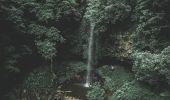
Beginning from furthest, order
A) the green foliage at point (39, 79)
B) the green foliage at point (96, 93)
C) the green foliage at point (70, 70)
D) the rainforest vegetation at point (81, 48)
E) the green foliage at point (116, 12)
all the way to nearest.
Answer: the green foliage at point (70, 70) < the green foliage at point (39, 79) < the green foliage at point (116, 12) < the green foliage at point (96, 93) < the rainforest vegetation at point (81, 48)

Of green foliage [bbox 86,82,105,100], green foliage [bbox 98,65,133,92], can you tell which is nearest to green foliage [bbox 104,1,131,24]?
green foliage [bbox 98,65,133,92]

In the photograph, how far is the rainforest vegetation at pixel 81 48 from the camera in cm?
1403

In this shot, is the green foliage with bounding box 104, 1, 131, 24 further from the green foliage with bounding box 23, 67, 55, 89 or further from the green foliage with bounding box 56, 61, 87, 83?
the green foliage with bounding box 23, 67, 55, 89

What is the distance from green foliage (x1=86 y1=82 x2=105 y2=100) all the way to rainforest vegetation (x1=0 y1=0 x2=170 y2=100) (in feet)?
0.14

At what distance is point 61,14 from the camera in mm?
16906

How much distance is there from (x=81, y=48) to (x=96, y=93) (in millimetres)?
3079

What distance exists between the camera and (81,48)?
17.0 m

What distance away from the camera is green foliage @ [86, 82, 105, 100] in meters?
14.5

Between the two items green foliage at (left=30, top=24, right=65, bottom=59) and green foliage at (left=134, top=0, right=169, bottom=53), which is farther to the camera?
green foliage at (left=30, top=24, right=65, bottom=59)

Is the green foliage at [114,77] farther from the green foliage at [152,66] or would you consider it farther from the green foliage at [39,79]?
the green foliage at [39,79]

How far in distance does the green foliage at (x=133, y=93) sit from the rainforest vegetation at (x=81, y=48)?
4cm

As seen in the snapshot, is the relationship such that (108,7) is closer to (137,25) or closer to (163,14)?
(137,25)

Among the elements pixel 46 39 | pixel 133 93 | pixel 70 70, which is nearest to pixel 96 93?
pixel 133 93

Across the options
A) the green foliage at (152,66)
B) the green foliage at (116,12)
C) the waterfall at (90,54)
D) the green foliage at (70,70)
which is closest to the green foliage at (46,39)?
the green foliage at (70,70)
